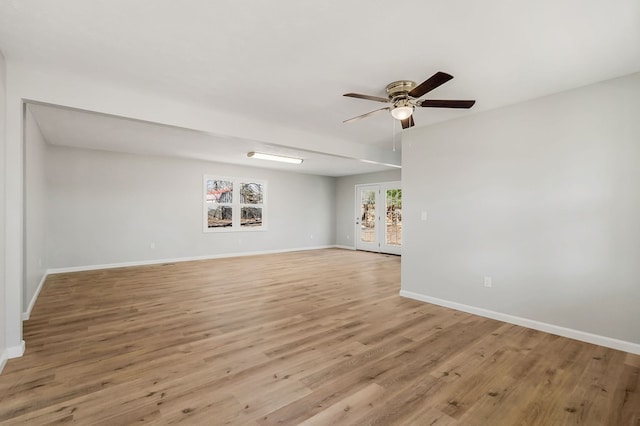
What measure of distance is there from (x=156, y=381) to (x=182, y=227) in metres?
5.37

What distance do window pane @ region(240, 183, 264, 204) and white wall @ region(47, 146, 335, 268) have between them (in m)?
0.26

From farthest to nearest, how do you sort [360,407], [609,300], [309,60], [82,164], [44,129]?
[82,164] → [44,129] → [609,300] → [309,60] → [360,407]

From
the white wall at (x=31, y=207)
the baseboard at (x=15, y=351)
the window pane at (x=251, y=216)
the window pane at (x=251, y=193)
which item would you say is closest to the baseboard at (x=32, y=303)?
the white wall at (x=31, y=207)

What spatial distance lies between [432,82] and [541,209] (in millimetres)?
1948

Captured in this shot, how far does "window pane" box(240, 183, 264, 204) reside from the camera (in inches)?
316

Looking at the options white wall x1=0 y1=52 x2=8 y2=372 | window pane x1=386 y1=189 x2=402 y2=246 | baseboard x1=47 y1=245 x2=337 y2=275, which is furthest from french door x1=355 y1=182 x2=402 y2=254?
white wall x1=0 y1=52 x2=8 y2=372

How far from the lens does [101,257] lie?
6.00 m

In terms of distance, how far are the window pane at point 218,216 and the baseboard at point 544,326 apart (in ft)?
17.3

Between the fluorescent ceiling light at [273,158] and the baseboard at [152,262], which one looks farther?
the fluorescent ceiling light at [273,158]

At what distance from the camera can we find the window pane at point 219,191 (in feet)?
24.4

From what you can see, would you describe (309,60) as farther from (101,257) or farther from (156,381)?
(101,257)

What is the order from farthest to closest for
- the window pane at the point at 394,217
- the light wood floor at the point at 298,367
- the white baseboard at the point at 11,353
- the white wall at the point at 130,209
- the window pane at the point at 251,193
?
1. the window pane at the point at 394,217
2. the window pane at the point at 251,193
3. the white wall at the point at 130,209
4. the white baseboard at the point at 11,353
5. the light wood floor at the point at 298,367

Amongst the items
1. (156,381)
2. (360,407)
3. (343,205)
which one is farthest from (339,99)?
(343,205)

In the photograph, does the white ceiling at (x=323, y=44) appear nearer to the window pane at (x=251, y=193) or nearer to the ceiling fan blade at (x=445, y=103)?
the ceiling fan blade at (x=445, y=103)
